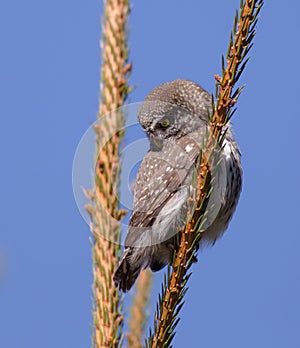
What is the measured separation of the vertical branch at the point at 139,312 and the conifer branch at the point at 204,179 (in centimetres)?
21

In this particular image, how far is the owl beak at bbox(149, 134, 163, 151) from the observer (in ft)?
13.1

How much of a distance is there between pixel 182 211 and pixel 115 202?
4.27 feet

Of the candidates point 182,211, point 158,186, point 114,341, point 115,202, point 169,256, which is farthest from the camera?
point 169,256

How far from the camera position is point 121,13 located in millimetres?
2133

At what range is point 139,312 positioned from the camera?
2.48m

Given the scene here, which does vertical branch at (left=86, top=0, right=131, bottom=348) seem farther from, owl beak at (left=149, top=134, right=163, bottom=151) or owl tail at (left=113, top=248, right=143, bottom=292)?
owl beak at (left=149, top=134, right=163, bottom=151)

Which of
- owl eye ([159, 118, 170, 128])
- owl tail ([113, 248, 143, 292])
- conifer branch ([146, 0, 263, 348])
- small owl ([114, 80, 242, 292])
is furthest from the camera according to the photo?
owl eye ([159, 118, 170, 128])

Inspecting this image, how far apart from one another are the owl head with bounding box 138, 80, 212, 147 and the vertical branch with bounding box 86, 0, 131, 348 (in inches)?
67.9

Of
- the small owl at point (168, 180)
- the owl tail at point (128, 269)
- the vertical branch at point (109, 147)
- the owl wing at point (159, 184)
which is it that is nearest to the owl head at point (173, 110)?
the small owl at point (168, 180)

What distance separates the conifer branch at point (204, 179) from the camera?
6.82 feet

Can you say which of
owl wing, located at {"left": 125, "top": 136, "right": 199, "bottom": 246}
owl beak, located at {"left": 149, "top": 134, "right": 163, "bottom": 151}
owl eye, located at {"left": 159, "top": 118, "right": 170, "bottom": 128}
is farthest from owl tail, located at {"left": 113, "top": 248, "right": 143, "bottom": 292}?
owl eye, located at {"left": 159, "top": 118, "right": 170, "bottom": 128}

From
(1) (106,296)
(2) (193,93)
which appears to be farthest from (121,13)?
A: (2) (193,93)

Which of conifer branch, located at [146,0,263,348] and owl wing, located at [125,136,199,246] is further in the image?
owl wing, located at [125,136,199,246]

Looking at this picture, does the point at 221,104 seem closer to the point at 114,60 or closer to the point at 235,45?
the point at 235,45
